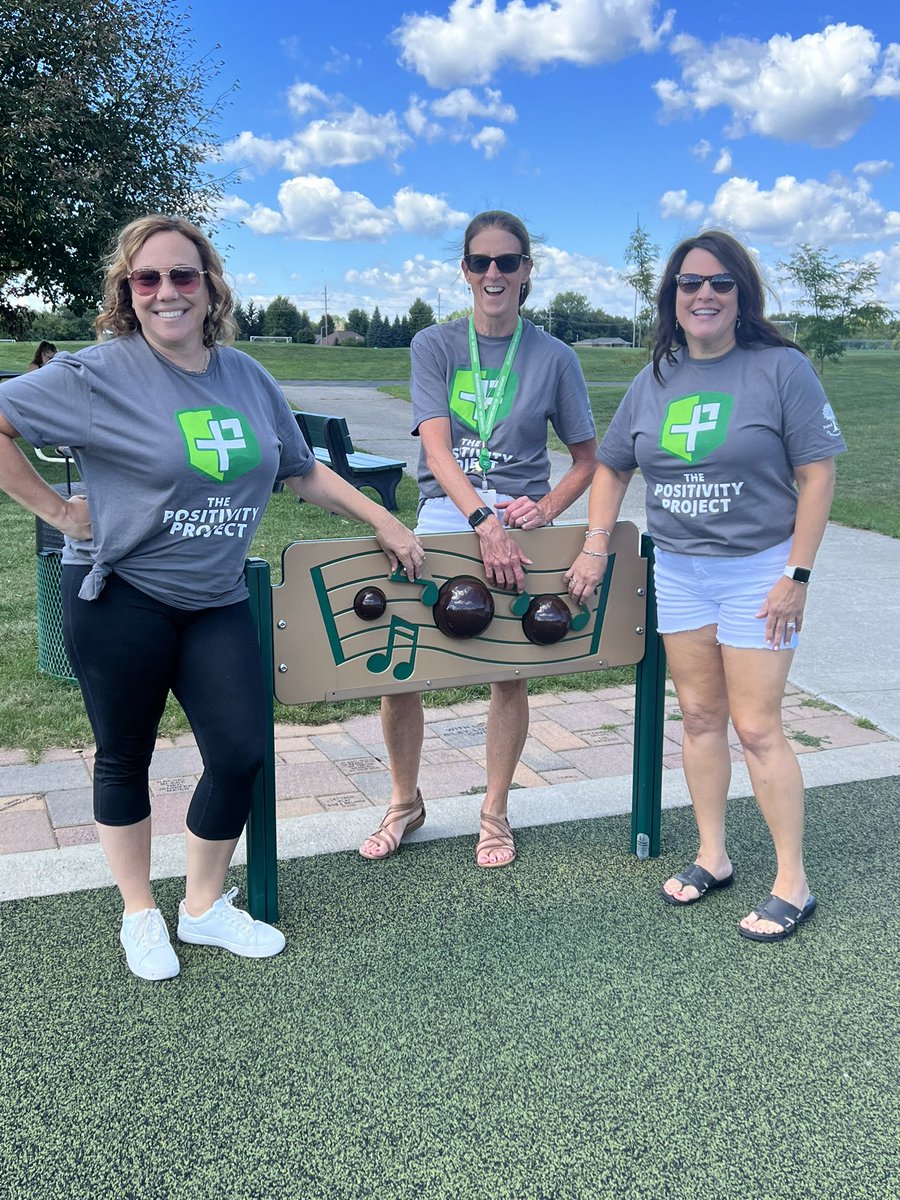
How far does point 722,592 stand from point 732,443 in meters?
0.42

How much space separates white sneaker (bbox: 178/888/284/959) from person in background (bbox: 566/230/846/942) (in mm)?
1332

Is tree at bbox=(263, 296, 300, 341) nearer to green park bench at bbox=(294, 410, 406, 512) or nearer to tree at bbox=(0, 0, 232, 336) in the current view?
tree at bbox=(0, 0, 232, 336)

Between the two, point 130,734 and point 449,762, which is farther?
point 449,762

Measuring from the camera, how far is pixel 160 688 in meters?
2.64

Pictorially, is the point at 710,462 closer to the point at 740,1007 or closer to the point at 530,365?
the point at 530,365

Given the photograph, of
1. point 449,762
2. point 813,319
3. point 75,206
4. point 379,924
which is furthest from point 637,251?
point 379,924

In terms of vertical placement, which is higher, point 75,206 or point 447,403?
point 75,206

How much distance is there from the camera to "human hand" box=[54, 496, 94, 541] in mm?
2504

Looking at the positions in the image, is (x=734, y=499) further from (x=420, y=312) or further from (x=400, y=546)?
(x=420, y=312)

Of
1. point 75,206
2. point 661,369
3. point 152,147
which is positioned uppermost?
point 152,147

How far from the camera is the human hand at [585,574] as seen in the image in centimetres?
329

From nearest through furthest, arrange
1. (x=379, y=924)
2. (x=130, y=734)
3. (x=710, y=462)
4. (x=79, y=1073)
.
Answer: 1. (x=79, y=1073)
2. (x=130, y=734)
3. (x=710, y=462)
4. (x=379, y=924)

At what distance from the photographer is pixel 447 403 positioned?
3232mm

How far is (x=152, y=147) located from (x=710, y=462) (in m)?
13.8
